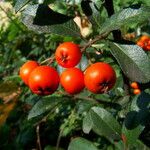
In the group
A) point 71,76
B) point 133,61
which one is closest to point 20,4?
point 71,76

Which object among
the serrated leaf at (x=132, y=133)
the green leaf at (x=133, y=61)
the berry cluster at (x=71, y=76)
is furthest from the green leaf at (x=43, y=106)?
the green leaf at (x=133, y=61)

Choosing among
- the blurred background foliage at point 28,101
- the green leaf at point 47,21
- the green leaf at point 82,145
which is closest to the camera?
the green leaf at point 47,21

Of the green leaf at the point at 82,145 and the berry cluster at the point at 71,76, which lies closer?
the berry cluster at the point at 71,76

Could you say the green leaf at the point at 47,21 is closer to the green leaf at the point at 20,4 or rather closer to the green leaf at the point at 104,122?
the green leaf at the point at 20,4

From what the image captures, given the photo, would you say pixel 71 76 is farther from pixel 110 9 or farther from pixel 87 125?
pixel 87 125

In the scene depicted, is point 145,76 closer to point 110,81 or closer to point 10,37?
point 110,81

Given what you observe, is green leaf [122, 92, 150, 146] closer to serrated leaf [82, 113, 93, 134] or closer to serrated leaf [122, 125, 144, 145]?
serrated leaf [122, 125, 144, 145]
